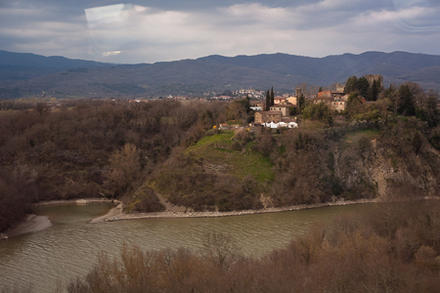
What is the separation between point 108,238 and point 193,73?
468 feet

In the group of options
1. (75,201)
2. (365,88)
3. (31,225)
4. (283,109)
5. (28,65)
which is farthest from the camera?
(28,65)

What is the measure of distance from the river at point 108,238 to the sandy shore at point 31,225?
67cm

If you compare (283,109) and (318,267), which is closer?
(318,267)

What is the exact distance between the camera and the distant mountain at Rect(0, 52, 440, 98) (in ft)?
374

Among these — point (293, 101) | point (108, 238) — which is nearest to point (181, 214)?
point (108, 238)

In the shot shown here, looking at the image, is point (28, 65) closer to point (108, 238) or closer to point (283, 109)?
point (283, 109)

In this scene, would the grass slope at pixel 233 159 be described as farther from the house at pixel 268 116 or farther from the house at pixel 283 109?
the house at pixel 283 109

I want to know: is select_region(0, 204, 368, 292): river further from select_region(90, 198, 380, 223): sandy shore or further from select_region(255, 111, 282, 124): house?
select_region(255, 111, 282, 124): house

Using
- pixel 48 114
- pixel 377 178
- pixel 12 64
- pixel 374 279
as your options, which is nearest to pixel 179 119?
pixel 48 114

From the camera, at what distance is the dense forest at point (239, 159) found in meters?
30.6

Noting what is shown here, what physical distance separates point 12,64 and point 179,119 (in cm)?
13402

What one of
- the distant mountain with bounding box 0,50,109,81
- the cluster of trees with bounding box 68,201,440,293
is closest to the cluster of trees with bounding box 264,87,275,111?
the cluster of trees with bounding box 68,201,440,293

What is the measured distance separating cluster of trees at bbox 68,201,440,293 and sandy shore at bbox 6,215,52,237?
14588mm

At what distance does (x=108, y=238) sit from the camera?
2420 cm
